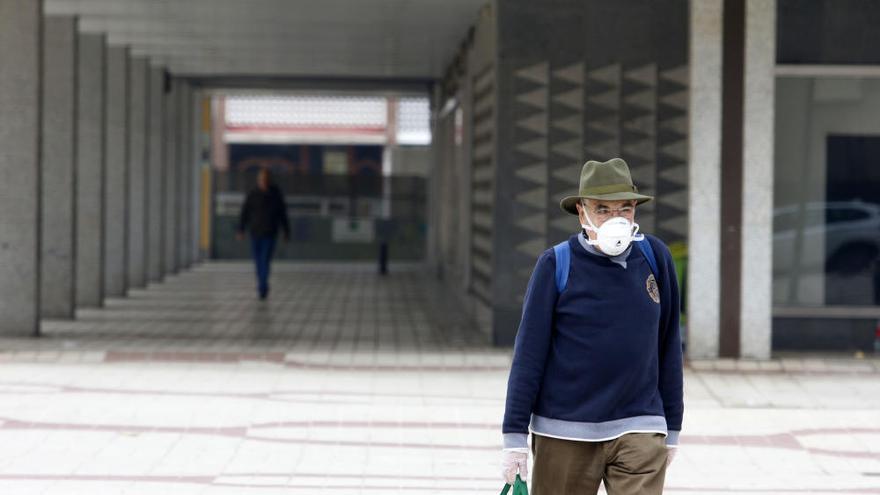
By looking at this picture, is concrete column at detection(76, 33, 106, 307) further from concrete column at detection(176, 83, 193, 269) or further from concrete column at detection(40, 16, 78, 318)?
concrete column at detection(176, 83, 193, 269)

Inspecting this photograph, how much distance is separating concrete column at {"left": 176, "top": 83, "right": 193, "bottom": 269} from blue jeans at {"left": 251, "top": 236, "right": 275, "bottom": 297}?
7.30m

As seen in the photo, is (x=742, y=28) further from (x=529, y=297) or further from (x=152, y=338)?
(x=529, y=297)

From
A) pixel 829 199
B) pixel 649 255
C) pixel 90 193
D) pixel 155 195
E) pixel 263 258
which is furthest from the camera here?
pixel 155 195

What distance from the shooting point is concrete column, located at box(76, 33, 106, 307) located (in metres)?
20.0

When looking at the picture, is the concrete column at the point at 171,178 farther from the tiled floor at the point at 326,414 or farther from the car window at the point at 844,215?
the car window at the point at 844,215

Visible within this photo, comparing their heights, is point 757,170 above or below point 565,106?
below

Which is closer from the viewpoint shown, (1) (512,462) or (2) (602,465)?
(1) (512,462)

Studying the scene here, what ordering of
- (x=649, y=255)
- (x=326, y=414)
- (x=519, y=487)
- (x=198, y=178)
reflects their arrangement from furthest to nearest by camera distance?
1. (x=198, y=178)
2. (x=326, y=414)
3. (x=649, y=255)
4. (x=519, y=487)

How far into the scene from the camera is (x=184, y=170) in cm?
2986

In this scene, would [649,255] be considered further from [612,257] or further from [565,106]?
[565,106]

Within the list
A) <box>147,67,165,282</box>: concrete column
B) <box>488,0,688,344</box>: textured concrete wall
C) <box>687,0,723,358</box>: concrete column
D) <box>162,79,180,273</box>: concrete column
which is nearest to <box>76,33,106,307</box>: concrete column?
<box>147,67,165,282</box>: concrete column

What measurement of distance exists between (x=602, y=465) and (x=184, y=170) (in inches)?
998

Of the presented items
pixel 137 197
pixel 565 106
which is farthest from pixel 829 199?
pixel 137 197

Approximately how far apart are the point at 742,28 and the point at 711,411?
3688 millimetres
